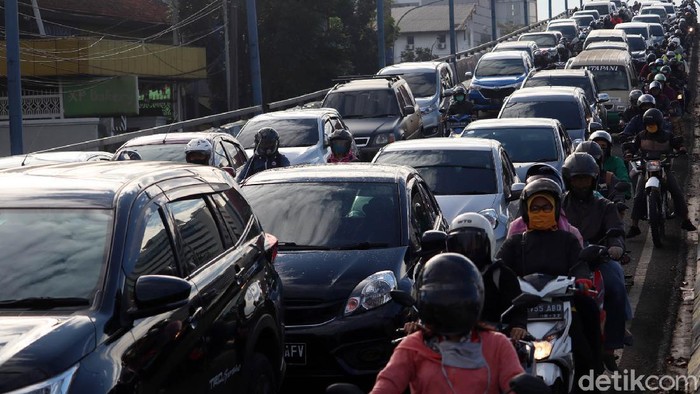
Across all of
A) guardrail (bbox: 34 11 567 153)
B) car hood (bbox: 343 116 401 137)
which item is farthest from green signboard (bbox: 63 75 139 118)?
car hood (bbox: 343 116 401 137)

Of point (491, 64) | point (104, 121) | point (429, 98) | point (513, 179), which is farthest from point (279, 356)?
point (104, 121)

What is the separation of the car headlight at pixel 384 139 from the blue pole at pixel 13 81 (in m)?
6.74

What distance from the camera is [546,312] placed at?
7602mm

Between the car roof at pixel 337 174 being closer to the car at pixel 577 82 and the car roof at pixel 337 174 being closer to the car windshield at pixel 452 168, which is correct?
the car windshield at pixel 452 168

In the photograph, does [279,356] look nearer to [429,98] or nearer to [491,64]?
[429,98]

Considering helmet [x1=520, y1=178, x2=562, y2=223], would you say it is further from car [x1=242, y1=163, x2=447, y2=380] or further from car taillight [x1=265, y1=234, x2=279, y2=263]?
car taillight [x1=265, y1=234, x2=279, y2=263]

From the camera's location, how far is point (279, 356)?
796 centimetres

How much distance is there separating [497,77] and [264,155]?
79.1 ft

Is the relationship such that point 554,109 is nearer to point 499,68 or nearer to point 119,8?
point 499,68

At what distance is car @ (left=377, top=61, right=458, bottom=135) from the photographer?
105 feet

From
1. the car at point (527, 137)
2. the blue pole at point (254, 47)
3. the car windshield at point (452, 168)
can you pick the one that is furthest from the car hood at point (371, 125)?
the car windshield at point (452, 168)

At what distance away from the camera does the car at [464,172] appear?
13.8 metres


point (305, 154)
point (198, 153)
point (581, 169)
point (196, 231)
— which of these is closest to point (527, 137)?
point (305, 154)

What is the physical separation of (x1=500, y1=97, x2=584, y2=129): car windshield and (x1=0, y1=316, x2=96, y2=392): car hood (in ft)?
58.3
